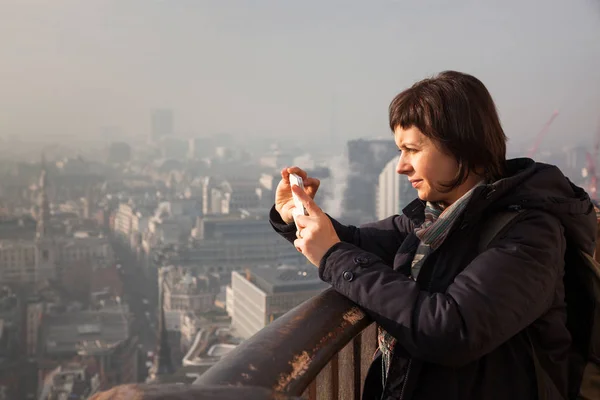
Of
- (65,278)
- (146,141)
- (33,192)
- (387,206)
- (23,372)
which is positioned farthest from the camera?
(146,141)

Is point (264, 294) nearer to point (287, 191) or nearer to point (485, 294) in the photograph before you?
point (287, 191)

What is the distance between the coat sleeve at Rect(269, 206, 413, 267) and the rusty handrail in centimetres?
25

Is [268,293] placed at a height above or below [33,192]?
below

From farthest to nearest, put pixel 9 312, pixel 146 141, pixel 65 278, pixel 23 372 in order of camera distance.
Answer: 1. pixel 146 141
2. pixel 65 278
3. pixel 9 312
4. pixel 23 372

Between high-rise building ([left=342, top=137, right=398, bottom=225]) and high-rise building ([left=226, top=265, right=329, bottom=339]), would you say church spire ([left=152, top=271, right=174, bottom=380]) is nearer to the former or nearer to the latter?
high-rise building ([left=226, top=265, right=329, bottom=339])

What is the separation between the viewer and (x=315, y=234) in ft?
2.52

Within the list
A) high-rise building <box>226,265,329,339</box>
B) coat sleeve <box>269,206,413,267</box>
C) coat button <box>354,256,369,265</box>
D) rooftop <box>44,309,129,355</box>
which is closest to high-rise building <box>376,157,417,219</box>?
high-rise building <box>226,265,329,339</box>

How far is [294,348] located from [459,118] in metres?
0.36

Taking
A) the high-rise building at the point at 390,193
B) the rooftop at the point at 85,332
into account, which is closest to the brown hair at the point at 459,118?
the rooftop at the point at 85,332

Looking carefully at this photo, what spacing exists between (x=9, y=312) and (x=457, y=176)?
23881 millimetres

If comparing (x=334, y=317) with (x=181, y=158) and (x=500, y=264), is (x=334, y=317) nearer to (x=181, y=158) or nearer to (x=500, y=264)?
(x=500, y=264)

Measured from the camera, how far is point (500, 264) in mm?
655

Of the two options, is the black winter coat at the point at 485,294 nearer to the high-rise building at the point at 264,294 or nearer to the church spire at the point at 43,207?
the high-rise building at the point at 264,294

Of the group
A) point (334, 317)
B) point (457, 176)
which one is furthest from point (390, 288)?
point (457, 176)
